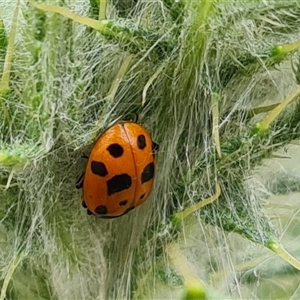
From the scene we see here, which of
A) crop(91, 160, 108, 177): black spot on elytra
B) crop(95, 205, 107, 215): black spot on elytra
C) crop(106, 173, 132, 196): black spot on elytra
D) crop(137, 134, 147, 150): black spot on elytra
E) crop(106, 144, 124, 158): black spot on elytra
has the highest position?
crop(137, 134, 147, 150): black spot on elytra

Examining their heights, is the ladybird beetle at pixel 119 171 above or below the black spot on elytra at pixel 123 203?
above

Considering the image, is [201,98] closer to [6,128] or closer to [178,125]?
[178,125]

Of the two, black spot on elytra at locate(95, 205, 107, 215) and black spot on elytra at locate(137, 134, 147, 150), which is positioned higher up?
black spot on elytra at locate(137, 134, 147, 150)

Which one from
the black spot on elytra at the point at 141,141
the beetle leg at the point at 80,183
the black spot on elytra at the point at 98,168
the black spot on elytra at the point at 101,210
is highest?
the black spot on elytra at the point at 141,141
